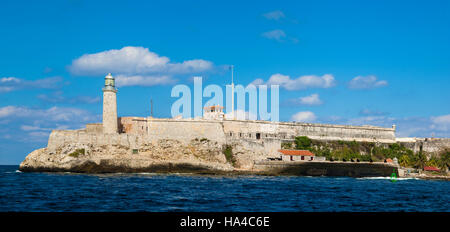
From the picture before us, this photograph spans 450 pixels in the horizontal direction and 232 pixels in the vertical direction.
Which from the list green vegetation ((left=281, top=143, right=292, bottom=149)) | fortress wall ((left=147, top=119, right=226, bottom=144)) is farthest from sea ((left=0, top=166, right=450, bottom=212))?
green vegetation ((left=281, top=143, right=292, bottom=149))

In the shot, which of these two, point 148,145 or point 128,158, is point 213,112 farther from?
point 128,158

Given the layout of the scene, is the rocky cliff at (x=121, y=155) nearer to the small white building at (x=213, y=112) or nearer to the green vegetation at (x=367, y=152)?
the small white building at (x=213, y=112)

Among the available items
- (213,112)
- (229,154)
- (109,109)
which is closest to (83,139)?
(109,109)

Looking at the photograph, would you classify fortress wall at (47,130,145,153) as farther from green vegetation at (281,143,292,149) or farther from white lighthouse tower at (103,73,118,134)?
green vegetation at (281,143,292,149)

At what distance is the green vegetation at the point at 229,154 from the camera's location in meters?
54.8

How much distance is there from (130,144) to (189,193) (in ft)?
79.8

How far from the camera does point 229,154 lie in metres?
55.0

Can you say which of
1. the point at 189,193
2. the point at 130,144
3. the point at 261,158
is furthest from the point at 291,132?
the point at 189,193

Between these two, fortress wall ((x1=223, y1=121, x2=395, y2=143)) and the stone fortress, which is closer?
the stone fortress

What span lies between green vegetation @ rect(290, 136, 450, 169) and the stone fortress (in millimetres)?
6725

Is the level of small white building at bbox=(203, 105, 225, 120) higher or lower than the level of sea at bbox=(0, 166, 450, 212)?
higher

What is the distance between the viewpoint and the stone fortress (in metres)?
50.2

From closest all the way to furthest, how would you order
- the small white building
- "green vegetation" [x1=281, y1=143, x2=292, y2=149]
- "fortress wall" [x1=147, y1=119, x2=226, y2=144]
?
"fortress wall" [x1=147, y1=119, x2=226, y2=144] → "green vegetation" [x1=281, y1=143, x2=292, y2=149] → the small white building
